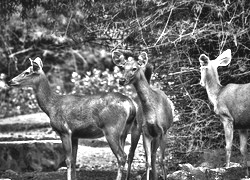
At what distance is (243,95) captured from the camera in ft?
30.8

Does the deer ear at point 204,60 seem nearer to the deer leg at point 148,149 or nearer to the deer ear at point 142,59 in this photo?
the deer ear at point 142,59

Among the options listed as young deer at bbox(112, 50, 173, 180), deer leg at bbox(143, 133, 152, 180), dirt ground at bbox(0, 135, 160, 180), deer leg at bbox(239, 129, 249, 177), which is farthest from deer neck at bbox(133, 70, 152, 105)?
deer leg at bbox(239, 129, 249, 177)

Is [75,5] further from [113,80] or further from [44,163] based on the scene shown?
[113,80]

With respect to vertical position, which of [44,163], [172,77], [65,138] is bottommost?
[44,163]

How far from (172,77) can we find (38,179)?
11.1ft

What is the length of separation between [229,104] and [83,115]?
2.19 m

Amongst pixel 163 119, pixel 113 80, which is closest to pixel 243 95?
pixel 163 119

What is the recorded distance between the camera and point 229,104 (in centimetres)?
949

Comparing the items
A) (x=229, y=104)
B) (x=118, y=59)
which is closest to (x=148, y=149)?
(x=229, y=104)

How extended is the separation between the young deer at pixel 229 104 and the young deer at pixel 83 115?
4.39ft

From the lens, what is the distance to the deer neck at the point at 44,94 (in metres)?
9.93

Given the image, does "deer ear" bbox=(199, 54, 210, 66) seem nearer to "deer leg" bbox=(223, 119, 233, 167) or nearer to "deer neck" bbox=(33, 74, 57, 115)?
"deer leg" bbox=(223, 119, 233, 167)

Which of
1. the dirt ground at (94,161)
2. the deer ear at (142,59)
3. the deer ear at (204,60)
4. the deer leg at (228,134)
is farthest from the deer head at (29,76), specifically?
the deer leg at (228,134)

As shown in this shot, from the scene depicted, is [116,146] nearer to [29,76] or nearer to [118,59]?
[118,59]
